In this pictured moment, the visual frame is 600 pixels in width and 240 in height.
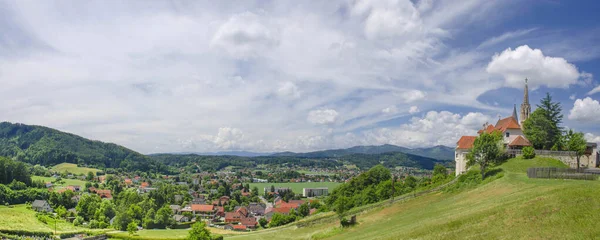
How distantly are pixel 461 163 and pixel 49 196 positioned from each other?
355 feet

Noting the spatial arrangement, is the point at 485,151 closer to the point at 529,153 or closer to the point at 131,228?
the point at 529,153

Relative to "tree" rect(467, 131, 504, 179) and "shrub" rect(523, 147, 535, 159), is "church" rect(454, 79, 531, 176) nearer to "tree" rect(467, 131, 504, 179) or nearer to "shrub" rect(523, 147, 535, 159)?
"shrub" rect(523, 147, 535, 159)

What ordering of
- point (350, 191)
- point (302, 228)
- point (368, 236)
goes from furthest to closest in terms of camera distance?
point (350, 191) → point (302, 228) → point (368, 236)

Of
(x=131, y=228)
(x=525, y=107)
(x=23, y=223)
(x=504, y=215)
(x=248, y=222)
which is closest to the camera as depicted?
(x=504, y=215)

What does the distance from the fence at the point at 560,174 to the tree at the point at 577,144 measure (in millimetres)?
11173

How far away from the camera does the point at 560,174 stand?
3325cm

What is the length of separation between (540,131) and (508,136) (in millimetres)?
3976

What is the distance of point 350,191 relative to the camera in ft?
268

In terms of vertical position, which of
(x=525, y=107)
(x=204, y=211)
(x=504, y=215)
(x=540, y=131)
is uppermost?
(x=525, y=107)

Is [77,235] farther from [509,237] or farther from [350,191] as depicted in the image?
[509,237]

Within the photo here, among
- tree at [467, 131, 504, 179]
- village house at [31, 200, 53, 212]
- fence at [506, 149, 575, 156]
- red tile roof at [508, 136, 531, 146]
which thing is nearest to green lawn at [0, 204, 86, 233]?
village house at [31, 200, 53, 212]

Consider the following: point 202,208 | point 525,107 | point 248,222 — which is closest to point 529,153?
point 525,107

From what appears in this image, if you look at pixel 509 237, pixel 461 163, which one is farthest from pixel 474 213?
pixel 461 163

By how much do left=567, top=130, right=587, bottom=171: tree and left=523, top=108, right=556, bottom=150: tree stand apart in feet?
12.6
